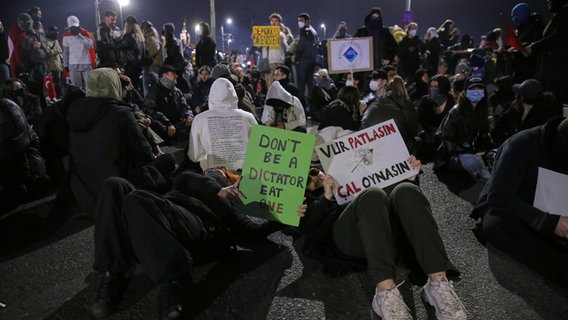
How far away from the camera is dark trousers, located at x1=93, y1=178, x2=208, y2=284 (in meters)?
2.70

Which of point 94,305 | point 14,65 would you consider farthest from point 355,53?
point 14,65

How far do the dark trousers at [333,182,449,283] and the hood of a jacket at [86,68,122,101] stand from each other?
2543 millimetres

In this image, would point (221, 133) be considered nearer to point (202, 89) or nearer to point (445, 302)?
point (445, 302)

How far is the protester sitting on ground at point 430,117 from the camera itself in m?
7.20

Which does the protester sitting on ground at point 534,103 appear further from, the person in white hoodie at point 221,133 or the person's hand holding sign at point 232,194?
the person's hand holding sign at point 232,194

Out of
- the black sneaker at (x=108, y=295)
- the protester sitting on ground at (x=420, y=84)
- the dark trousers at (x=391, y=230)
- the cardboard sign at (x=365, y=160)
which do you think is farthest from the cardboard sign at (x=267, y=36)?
the black sneaker at (x=108, y=295)

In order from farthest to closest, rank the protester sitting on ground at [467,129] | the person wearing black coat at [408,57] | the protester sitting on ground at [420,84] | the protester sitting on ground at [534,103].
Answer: the person wearing black coat at [408,57], the protester sitting on ground at [420,84], the protester sitting on ground at [467,129], the protester sitting on ground at [534,103]

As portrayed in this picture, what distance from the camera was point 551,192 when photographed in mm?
3307

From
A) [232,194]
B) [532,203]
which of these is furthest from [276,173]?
[532,203]

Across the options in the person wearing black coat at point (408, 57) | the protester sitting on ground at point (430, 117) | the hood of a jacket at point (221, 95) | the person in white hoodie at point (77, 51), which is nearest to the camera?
the hood of a jacket at point (221, 95)

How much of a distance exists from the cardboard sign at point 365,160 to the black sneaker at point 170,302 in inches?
52.6

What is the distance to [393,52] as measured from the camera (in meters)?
10.1

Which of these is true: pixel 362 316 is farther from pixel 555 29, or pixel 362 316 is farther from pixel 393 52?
pixel 393 52

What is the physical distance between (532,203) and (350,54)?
538 centimetres
